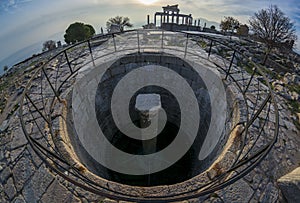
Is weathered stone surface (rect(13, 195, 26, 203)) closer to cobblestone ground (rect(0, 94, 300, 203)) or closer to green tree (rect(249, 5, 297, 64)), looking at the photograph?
cobblestone ground (rect(0, 94, 300, 203))

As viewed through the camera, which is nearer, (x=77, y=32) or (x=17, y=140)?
(x=17, y=140)

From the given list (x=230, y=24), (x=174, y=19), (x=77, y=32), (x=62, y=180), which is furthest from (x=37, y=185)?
(x=174, y=19)

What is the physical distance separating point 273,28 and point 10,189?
12.6m

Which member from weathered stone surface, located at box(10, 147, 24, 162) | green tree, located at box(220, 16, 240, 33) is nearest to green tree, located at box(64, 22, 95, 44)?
green tree, located at box(220, 16, 240, 33)

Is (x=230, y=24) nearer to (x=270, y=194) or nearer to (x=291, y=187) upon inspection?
(x=291, y=187)

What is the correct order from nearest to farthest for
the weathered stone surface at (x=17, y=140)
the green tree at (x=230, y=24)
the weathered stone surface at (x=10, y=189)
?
the weathered stone surface at (x=10, y=189) < the weathered stone surface at (x=17, y=140) < the green tree at (x=230, y=24)

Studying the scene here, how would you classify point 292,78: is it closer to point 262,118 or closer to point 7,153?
point 262,118

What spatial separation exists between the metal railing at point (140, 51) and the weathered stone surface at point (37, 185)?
201 millimetres

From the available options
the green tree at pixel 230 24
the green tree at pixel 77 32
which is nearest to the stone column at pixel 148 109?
the green tree at pixel 77 32

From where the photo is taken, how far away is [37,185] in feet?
11.4

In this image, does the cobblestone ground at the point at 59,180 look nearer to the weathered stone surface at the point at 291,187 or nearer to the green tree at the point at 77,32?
the weathered stone surface at the point at 291,187

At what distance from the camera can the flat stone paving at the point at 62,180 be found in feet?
10.7

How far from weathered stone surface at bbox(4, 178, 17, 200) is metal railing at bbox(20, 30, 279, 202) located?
0.69 metres

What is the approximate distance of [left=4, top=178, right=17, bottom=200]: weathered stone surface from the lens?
3488 mm
